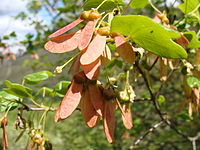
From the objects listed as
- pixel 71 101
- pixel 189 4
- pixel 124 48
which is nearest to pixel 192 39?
pixel 189 4

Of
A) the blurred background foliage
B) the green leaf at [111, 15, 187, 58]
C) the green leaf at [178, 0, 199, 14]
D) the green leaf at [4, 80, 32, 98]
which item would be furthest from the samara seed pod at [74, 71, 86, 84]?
the blurred background foliage

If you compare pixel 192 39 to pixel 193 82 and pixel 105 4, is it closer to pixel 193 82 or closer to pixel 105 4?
pixel 193 82

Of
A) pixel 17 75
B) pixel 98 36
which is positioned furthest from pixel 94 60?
pixel 17 75

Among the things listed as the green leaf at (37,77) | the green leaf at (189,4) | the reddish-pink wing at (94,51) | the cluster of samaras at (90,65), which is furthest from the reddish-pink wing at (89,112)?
the green leaf at (189,4)

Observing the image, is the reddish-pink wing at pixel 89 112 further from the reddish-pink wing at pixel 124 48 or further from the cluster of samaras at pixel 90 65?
the reddish-pink wing at pixel 124 48

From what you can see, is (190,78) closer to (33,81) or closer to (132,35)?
(132,35)

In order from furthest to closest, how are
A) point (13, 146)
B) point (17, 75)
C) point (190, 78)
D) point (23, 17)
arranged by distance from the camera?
point (17, 75)
point (13, 146)
point (23, 17)
point (190, 78)
